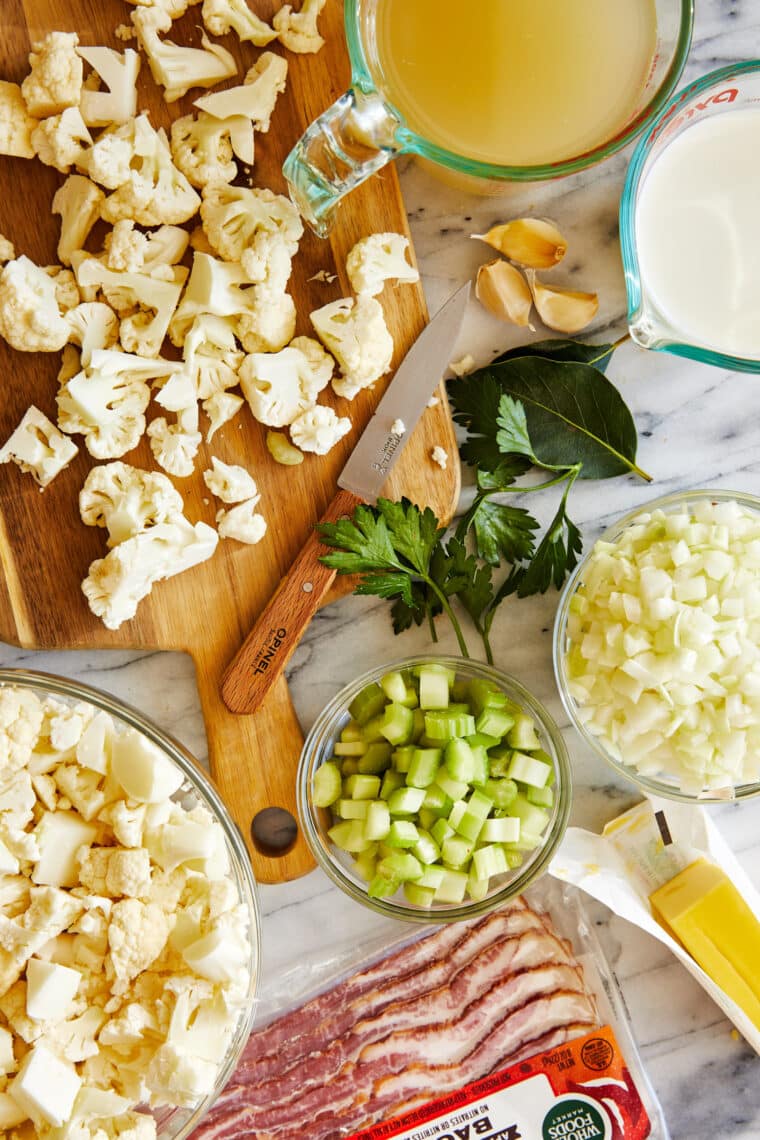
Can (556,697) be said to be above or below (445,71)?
below

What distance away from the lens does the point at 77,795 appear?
1.46 meters

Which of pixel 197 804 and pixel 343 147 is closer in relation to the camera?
pixel 343 147

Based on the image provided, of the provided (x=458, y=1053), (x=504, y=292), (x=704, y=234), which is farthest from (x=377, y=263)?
(x=458, y=1053)

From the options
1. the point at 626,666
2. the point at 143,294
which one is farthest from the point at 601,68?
the point at 626,666

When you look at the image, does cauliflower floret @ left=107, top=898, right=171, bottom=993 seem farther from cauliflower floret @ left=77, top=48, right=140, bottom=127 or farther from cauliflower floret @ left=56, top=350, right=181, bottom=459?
cauliflower floret @ left=77, top=48, right=140, bottom=127

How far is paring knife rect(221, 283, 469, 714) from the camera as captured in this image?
1.62 meters

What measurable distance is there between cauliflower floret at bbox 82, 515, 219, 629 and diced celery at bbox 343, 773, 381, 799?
1.56 feet

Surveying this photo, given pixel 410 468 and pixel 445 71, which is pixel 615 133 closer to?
pixel 445 71

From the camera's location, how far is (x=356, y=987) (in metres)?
1.74

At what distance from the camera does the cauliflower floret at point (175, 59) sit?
60.2 inches

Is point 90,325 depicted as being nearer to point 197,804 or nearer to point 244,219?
point 244,219

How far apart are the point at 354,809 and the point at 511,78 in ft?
4.01

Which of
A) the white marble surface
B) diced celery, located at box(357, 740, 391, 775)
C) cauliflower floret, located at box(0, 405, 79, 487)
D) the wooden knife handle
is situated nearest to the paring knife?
the wooden knife handle

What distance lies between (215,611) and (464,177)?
89cm
